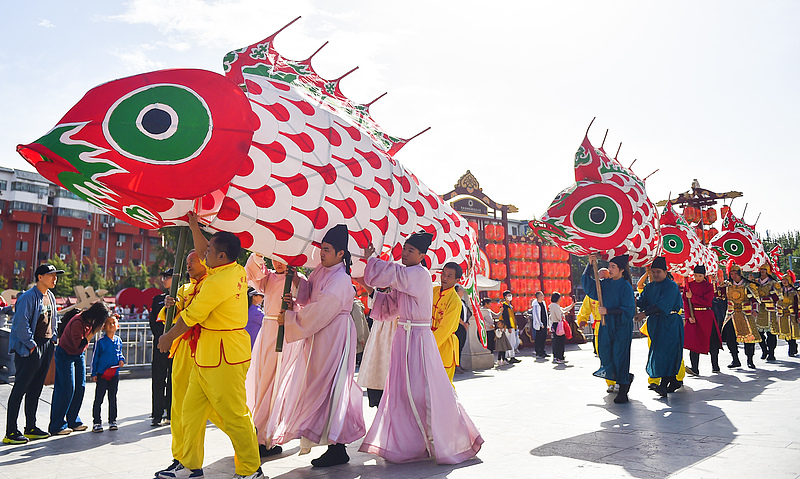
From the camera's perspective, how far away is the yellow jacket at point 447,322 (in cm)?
520

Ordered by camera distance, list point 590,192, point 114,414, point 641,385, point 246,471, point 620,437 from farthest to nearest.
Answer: point 641,385, point 590,192, point 114,414, point 620,437, point 246,471

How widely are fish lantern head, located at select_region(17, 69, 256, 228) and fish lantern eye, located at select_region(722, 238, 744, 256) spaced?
1348 cm

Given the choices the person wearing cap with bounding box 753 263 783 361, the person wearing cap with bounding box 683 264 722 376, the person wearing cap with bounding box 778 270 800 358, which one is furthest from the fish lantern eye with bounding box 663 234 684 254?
the person wearing cap with bounding box 778 270 800 358

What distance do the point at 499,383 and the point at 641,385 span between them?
6.87 ft

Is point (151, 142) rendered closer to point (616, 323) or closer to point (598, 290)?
point (598, 290)

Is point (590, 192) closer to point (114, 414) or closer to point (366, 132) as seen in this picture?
point (366, 132)

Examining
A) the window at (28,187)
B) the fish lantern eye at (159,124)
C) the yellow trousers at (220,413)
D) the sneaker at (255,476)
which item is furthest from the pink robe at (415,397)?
the window at (28,187)

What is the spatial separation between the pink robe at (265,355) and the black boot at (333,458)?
533 millimetres

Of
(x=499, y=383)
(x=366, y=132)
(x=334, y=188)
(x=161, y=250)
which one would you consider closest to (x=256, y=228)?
(x=334, y=188)

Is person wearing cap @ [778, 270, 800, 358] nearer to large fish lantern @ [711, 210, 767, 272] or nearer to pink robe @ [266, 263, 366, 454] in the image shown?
large fish lantern @ [711, 210, 767, 272]

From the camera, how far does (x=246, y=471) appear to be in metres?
3.52

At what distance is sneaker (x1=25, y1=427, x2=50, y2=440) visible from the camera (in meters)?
5.30

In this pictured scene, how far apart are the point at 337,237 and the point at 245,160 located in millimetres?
883

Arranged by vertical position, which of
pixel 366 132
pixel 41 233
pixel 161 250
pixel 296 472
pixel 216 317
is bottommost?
pixel 296 472
